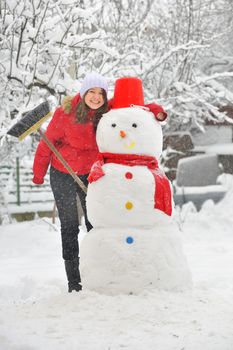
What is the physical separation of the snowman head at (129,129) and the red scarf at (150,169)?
0.12 ft

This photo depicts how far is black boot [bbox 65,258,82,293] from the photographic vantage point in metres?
4.34

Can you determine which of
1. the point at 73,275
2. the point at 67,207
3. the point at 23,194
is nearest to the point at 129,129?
the point at 67,207

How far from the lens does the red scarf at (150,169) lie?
4.02 metres

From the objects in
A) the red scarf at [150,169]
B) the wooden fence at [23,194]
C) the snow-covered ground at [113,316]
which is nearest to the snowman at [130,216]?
the red scarf at [150,169]

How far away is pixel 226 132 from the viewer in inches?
717

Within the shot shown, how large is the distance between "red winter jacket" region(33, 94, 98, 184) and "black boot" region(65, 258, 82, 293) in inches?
27.3

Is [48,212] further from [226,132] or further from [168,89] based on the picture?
[226,132]

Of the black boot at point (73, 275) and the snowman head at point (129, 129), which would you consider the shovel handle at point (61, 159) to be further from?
the black boot at point (73, 275)

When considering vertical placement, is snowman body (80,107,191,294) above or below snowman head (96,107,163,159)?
below

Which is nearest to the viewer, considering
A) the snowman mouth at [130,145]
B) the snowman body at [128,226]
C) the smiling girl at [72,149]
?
the snowman body at [128,226]

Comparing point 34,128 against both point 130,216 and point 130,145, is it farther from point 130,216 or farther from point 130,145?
point 130,216

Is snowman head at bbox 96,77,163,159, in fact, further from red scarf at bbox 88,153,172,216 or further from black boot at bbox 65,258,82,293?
black boot at bbox 65,258,82,293

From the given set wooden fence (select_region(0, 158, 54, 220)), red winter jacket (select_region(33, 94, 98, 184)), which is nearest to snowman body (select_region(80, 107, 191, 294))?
red winter jacket (select_region(33, 94, 98, 184))

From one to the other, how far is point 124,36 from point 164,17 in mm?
3794
